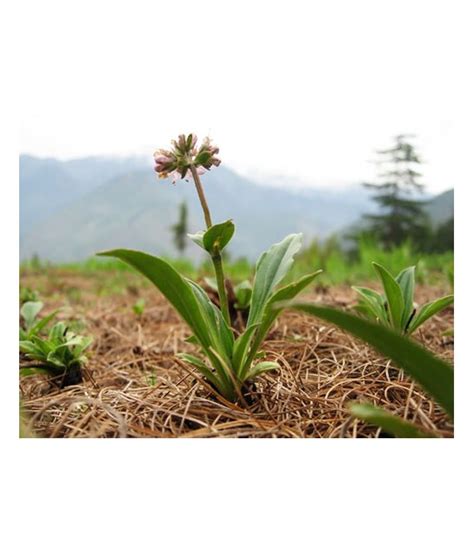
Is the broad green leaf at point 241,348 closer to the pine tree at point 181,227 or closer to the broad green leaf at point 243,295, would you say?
the broad green leaf at point 243,295

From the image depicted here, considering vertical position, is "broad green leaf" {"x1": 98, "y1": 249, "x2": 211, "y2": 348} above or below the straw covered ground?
above

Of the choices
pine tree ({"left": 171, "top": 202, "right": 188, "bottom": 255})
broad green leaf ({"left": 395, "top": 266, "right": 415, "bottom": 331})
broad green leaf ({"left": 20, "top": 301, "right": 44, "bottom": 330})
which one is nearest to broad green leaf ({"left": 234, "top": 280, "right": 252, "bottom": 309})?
broad green leaf ({"left": 395, "top": 266, "right": 415, "bottom": 331})

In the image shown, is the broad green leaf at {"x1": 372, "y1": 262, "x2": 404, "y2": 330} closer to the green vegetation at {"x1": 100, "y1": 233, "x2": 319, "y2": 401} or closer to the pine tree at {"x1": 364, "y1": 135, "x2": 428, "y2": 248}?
the green vegetation at {"x1": 100, "y1": 233, "x2": 319, "y2": 401}

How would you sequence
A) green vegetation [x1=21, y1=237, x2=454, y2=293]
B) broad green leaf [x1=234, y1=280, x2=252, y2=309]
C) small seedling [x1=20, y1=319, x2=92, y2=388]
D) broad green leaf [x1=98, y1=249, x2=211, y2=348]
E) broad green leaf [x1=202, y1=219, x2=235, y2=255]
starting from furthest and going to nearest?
green vegetation [x1=21, y1=237, x2=454, y2=293] → broad green leaf [x1=234, y1=280, x2=252, y2=309] → small seedling [x1=20, y1=319, x2=92, y2=388] → broad green leaf [x1=202, y1=219, x2=235, y2=255] → broad green leaf [x1=98, y1=249, x2=211, y2=348]

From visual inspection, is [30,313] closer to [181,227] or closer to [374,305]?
[374,305]

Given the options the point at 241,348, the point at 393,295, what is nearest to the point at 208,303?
the point at 241,348

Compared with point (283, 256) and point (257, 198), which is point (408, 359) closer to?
point (283, 256)

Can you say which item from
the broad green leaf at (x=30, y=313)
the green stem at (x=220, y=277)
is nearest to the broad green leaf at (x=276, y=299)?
the green stem at (x=220, y=277)
